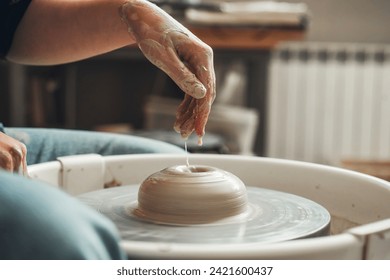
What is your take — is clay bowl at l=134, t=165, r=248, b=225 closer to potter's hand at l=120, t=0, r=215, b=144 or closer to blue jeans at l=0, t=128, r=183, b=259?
potter's hand at l=120, t=0, r=215, b=144

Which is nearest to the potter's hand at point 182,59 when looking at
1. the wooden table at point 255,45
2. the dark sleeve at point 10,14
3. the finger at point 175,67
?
the finger at point 175,67

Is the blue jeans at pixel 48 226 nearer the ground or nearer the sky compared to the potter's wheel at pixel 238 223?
nearer the sky

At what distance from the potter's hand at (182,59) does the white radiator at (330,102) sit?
2093 millimetres

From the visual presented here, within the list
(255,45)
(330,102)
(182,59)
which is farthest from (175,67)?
(330,102)

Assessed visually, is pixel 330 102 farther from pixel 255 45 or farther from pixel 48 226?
pixel 48 226

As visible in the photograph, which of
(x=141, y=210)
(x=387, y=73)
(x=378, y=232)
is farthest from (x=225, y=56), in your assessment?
(x=378, y=232)

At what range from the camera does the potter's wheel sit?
71 centimetres

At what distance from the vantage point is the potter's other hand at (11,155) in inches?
25.2

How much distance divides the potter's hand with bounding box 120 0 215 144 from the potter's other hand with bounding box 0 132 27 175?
0.27m

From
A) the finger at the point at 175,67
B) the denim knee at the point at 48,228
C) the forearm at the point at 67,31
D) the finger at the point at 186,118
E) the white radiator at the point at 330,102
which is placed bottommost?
the white radiator at the point at 330,102

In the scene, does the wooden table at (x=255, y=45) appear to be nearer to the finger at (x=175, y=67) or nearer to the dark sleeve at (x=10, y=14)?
the dark sleeve at (x=10, y=14)

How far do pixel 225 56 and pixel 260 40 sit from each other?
0.17 metres
